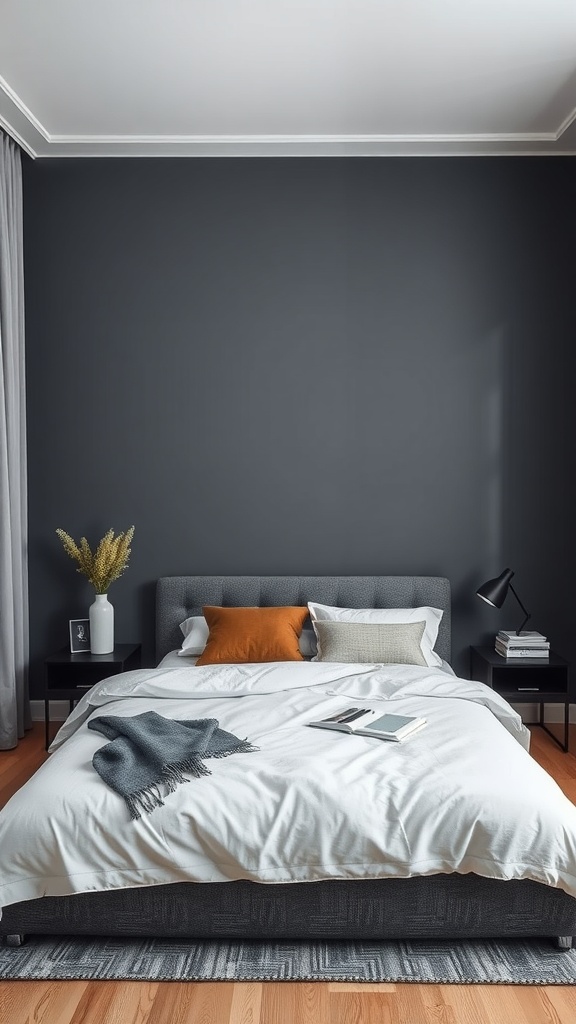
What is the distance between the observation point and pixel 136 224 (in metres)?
4.64

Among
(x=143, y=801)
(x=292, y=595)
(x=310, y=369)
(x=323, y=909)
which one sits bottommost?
(x=323, y=909)

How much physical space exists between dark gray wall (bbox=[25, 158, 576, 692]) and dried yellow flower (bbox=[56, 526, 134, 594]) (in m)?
0.22

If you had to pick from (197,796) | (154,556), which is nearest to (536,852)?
(197,796)

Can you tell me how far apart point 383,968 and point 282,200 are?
3.77 meters

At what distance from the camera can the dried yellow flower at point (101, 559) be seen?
4.38m

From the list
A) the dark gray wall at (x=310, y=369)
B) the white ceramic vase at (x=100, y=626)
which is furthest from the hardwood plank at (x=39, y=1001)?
the dark gray wall at (x=310, y=369)

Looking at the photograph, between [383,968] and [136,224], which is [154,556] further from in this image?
[383,968]

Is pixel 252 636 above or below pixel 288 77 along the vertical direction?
below

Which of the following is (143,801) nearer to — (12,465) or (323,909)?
(323,909)

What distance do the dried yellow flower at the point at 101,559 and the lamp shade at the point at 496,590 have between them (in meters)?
1.89

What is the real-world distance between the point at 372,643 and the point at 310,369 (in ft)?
5.18

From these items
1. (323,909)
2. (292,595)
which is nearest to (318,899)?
(323,909)

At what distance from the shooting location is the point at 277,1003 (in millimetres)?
2174

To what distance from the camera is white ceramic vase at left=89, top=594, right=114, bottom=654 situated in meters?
4.36
